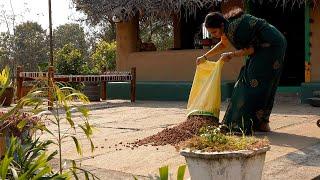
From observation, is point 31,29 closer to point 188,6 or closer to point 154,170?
point 188,6

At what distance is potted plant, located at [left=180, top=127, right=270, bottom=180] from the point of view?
116 inches

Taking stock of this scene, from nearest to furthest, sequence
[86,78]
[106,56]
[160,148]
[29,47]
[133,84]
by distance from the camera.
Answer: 1. [160,148]
2. [86,78]
3. [133,84]
4. [106,56]
5. [29,47]

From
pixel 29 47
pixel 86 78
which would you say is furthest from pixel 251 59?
pixel 29 47

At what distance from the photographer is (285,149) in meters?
4.94

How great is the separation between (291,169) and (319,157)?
1.92ft

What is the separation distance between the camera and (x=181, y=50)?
12.2m

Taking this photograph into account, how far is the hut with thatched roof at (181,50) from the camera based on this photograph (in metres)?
10.5

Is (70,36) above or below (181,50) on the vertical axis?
above

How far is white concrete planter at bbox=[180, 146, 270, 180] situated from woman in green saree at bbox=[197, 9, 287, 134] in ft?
8.13

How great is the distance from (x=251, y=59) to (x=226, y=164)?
292 cm

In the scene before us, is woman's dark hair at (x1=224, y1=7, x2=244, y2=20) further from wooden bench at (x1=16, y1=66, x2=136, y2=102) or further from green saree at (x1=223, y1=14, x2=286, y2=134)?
wooden bench at (x1=16, y1=66, x2=136, y2=102)

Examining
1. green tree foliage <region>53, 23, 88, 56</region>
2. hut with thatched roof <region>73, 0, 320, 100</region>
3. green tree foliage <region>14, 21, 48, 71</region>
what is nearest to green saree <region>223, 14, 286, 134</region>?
hut with thatched roof <region>73, 0, 320, 100</region>

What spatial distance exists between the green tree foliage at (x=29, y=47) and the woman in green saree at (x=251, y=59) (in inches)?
1020

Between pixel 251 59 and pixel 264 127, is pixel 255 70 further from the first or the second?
pixel 264 127
